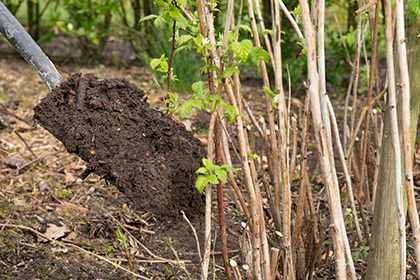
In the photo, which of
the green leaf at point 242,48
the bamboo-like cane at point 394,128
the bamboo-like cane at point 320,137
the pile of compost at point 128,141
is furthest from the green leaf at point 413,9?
the pile of compost at point 128,141

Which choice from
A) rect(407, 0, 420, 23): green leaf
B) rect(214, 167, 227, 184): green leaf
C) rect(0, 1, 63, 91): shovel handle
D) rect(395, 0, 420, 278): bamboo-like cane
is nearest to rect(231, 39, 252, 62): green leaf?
rect(214, 167, 227, 184): green leaf

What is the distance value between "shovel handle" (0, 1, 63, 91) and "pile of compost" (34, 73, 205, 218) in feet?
0.31

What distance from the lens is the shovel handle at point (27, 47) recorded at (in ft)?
5.68

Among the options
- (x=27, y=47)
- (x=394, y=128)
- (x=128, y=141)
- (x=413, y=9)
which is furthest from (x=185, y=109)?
(x=27, y=47)

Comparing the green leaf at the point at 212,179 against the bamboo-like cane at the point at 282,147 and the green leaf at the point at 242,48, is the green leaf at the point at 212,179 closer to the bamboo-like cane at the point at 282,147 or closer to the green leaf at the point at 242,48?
the bamboo-like cane at the point at 282,147

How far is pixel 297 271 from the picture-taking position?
172 cm

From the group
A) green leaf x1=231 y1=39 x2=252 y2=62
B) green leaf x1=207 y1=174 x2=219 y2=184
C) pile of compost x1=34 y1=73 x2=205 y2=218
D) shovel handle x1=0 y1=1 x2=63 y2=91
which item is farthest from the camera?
shovel handle x1=0 y1=1 x2=63 y2=91

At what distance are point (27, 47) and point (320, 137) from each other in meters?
1.38

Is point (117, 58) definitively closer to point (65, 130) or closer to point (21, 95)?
point (21, 95)

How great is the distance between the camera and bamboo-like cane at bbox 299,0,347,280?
115 centimetres

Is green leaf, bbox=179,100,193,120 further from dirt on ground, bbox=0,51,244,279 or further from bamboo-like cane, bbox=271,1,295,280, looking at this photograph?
dirt on ground, bbox=0,51,244,279

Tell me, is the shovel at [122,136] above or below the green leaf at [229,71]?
below

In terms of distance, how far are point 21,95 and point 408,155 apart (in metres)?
3.52

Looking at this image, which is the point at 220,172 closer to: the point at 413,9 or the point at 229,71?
the point at 229,71
